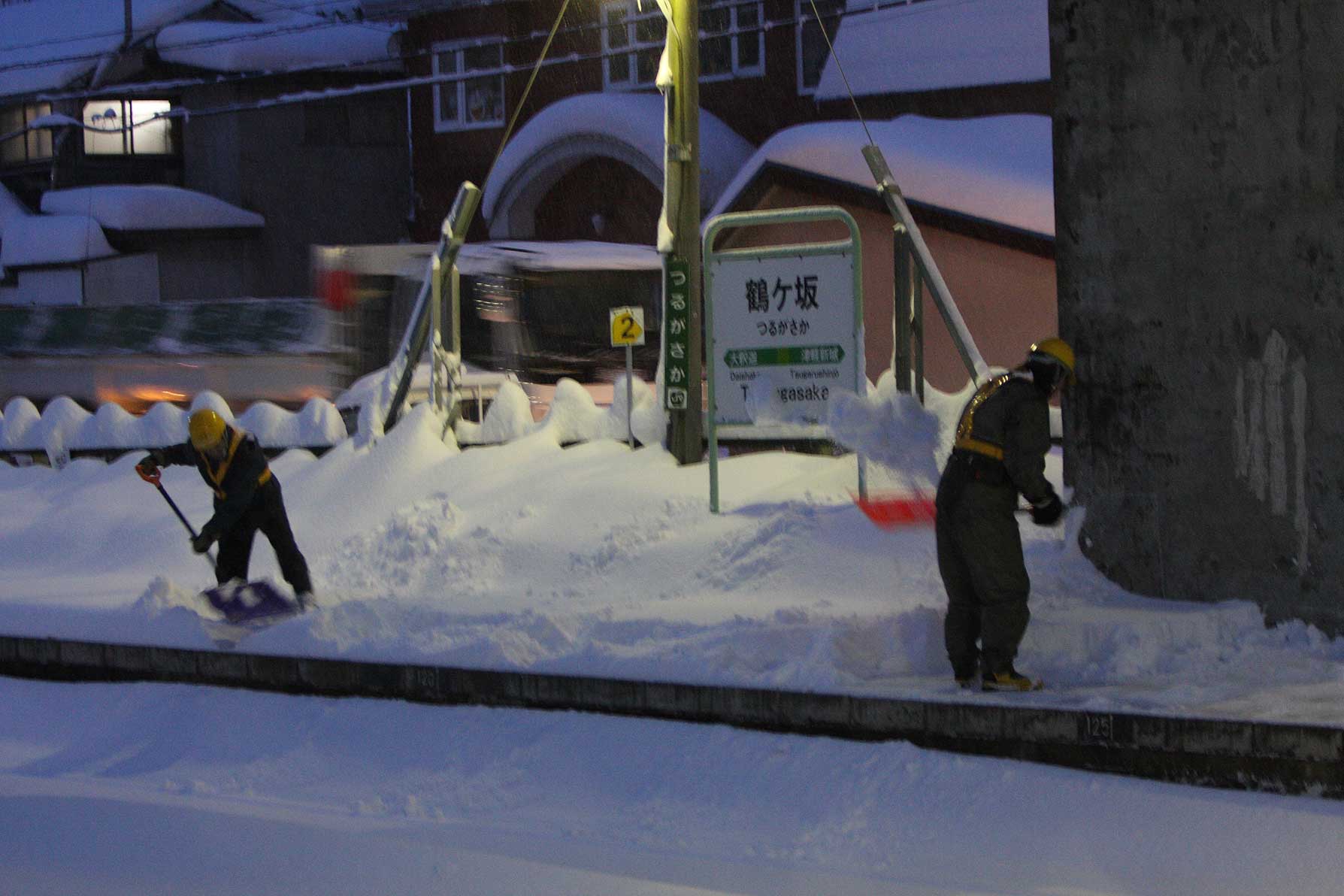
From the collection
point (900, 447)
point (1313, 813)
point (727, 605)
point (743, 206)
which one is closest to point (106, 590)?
point (727, 605)

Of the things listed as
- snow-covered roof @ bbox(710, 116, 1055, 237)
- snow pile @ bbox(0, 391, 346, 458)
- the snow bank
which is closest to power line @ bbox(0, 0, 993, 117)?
snow-covered roof @ bbox(710, 116, 1055, 237)

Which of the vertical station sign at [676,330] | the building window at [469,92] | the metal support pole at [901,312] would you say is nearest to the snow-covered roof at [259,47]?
the building window at [469,92]

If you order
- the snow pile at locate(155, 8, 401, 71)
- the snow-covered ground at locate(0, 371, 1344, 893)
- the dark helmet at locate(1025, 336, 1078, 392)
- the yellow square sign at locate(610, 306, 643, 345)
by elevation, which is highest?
the snow pile at locate(155, 8, 401, 71)

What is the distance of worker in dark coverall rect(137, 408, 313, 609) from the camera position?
8250mm

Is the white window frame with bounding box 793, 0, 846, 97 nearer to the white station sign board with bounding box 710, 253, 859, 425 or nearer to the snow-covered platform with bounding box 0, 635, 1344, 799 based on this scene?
the white station sign board with bounding box 710, 253, 859, 425

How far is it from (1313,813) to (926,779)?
4.42 ft

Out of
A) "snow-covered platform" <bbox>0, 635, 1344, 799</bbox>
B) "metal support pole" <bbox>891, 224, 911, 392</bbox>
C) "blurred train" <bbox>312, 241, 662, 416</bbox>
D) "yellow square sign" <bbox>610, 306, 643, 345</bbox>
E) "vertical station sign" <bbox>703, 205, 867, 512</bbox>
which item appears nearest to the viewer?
"snow-covered platform" <bbox>0, 635, 1344, 799</bbox>

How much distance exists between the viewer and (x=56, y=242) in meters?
33.6

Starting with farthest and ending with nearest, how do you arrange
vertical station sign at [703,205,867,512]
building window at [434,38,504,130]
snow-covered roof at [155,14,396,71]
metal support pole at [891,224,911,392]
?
snow-covered roof at [155,14,396,71] < building window at [434,38,504,130] < metal support pole at [891,224,911,392] < vertical station sign at [703,205,867,512]

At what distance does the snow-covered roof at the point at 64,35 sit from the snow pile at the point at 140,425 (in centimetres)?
2182

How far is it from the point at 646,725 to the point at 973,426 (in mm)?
1910

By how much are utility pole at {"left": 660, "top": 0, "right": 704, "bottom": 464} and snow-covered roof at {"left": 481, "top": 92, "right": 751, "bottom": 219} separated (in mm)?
13982

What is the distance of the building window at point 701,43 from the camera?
26.9 meters

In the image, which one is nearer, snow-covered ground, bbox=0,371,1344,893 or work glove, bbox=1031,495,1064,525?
snow-covered ground, bbox=0,371,1344,893
